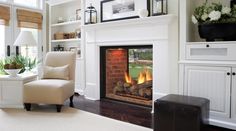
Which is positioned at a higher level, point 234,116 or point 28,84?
point 28,84

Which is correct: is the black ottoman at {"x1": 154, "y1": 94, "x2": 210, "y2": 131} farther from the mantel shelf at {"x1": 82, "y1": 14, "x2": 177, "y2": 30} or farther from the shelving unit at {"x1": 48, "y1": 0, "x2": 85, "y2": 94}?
the shelving unit at {"x1": 48, "y1": 0, "x2": 85, "y2": 94}

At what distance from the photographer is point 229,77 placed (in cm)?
254

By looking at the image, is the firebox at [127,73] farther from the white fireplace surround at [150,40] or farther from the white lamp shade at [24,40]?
the white lamp shade at [24,40]

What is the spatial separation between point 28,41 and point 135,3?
6.39 ft

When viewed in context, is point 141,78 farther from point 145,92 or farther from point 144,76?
point 145,92

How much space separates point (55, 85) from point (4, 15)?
241 centimetres

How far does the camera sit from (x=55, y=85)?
3283 millimetres

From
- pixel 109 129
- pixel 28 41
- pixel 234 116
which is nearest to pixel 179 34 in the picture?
pixel 234 116

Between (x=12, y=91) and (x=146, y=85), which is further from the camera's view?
(x=146, y=85)


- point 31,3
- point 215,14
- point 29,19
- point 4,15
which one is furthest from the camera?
point 31,3

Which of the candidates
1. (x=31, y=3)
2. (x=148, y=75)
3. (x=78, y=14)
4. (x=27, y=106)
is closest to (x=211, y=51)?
(x=148, y=75)

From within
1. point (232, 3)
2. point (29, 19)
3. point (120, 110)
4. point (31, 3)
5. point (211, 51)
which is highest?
point (31, 3)

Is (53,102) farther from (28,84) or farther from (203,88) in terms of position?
(203,88)

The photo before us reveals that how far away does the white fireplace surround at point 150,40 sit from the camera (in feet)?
10.3
